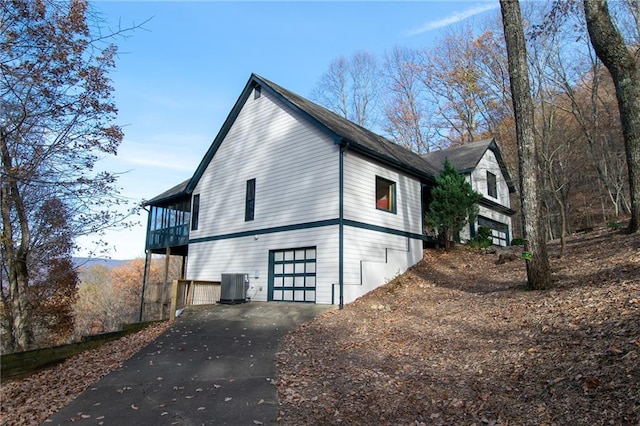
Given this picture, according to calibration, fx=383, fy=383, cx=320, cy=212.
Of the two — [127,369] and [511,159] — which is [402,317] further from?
[511,159]

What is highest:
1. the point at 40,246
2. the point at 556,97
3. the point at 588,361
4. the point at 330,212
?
the point at 556,97

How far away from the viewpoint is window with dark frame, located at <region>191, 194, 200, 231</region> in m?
18.1

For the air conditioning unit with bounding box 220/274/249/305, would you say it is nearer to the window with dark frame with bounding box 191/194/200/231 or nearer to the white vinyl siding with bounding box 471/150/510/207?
the window with dark frame with bounding box 191/194/200/231

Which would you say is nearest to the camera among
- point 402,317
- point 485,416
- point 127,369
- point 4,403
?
point 485,416

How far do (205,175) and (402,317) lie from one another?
12.0m

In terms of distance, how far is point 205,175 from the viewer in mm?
18000

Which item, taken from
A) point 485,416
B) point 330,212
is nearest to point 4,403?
point 485,416

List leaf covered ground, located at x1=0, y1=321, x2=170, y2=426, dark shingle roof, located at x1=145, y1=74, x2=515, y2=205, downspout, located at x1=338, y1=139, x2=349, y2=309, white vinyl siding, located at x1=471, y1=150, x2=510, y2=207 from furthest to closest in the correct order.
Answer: white vinyl siding, located at x1=471, y1=150, x2=510, y2=207, dark shingle roof, located at x1=145, y1=74, x2=515, y2=205, downspout, located at x1=338, y1=139, x2=349, y2=309, leaf covered ground, located at x1=0, y1=321, x2=170, y2=426

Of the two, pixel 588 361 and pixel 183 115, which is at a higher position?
pixel 183 115

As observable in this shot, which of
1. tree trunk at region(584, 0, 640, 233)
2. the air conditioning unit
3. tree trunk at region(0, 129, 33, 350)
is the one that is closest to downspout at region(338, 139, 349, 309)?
the air conditioning unit

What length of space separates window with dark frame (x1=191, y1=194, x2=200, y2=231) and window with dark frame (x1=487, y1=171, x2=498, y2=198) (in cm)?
1618

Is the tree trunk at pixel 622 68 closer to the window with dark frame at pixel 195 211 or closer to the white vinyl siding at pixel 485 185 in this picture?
the white vinyl siding at pixel 485 185

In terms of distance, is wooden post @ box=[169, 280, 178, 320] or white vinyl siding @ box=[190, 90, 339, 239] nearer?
wooden post @ box=[169, 280, 178, 320]

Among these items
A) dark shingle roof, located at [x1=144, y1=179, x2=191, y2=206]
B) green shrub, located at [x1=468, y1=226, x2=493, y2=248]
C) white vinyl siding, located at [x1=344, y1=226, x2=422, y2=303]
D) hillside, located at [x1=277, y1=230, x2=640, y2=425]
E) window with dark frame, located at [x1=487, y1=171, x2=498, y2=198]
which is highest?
window with dark frame, located at [x1=487, y1=171, x2=498, y2=198]
